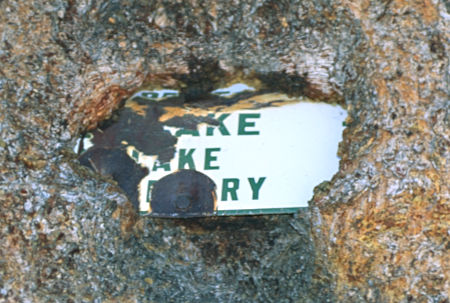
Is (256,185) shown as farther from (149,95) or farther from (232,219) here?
(149,95)

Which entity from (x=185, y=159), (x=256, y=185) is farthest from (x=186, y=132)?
(x=256, y=185)

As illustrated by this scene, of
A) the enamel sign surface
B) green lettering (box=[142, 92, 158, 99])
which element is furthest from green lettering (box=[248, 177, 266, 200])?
green lettering (box=[142, 92, 158, 99])

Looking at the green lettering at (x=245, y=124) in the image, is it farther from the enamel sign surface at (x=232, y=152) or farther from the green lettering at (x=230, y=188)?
the green lettering at (x=230, y=188)

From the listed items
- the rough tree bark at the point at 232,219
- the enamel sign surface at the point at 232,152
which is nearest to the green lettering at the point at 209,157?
the enamel sign surface at the point at 232,152

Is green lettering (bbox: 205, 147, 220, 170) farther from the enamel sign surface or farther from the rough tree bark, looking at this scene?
the rough tree bark

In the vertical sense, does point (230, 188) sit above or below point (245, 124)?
below

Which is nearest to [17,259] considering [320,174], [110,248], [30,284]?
[30,284]
